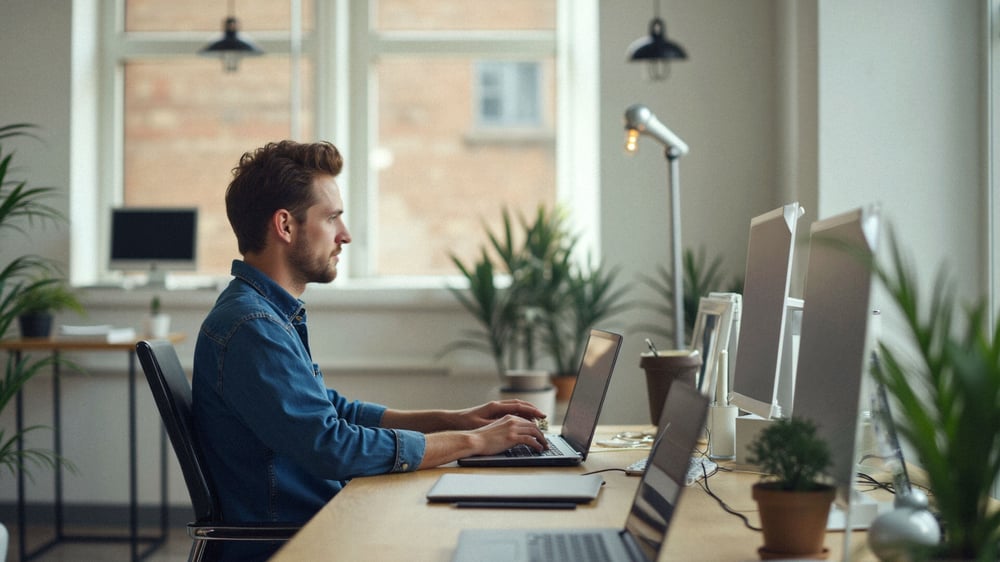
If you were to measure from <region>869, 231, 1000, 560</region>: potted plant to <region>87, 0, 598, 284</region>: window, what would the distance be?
12.6 feet

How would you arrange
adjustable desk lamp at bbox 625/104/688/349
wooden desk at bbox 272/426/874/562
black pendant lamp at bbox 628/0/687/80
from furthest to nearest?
black pendant lamp at bbox 628/0/687/80 < adjustable desk lamp at bbox 625/104/688/349 < wooden desk at bbox 272/426/874/562

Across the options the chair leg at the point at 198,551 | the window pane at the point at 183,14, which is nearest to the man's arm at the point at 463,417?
the chair leg at the point at 198,551

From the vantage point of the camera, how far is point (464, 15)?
4.70 meters

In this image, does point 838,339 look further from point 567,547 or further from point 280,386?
point 280,386

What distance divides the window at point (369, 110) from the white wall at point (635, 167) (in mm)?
359

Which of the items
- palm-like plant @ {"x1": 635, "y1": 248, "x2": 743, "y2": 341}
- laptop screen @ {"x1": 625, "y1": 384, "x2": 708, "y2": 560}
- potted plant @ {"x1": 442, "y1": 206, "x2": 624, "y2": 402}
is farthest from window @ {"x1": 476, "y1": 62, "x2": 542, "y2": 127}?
laptop screen @ {"x1": 625, "y1": 384, "x2": 708, "y2": 560}

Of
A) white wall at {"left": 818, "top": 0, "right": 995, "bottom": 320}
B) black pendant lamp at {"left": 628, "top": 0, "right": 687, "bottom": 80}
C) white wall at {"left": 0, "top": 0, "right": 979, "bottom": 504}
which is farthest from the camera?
black pendant lamp at {"left": 628, "top": 0, "right": 687, "bottom": 80}

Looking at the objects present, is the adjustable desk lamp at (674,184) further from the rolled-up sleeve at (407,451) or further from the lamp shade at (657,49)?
the rolled-up sleeve at (407,451)

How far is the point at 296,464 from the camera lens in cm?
177

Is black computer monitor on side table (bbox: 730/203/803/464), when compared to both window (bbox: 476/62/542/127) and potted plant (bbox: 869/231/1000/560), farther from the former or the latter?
window (bbox: 476/62/542/127)

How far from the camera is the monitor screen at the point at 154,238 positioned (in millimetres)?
4371

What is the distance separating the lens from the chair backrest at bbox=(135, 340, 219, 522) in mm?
1677

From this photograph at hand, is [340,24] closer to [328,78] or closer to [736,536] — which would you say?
[328,78]

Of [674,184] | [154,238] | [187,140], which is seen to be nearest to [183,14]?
[187,140]
